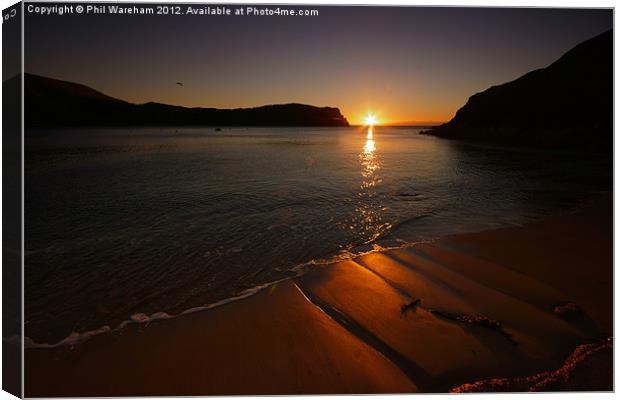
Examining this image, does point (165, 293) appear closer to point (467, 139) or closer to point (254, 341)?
point (254, 341)

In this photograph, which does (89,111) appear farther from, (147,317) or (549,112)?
(549,112)

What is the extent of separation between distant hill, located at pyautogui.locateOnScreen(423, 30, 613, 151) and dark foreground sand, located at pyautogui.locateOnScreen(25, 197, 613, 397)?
11210mm

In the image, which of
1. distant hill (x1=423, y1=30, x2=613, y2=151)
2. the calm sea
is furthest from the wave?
distant hill (x1=423, y1=30, x2=613, y2=151)

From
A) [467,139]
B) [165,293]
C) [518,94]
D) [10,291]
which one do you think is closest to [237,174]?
[165,293]

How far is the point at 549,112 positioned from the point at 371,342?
23051 mm

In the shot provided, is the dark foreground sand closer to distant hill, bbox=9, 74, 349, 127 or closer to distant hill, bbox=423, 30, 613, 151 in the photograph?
distant hill, bbox=9, 74, 349, 127

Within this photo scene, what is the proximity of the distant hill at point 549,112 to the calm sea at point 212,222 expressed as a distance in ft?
15.4

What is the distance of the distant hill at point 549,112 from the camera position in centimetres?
1502

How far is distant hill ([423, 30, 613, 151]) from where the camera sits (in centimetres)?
1502

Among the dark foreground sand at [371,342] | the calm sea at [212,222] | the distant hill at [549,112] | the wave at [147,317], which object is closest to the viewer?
the dark foreground sand at [371,342]

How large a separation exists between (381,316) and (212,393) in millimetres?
1484

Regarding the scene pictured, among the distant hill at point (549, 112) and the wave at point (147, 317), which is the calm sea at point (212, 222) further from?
the distant hill at point (549, 112)

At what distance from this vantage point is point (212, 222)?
6.10 m

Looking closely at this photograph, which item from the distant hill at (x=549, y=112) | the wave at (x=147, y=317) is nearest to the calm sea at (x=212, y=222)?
the wave at (x=147, y=317)
